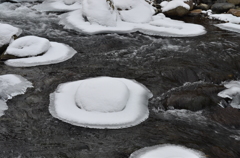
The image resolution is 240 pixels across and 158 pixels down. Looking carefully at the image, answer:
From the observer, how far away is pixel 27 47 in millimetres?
8320

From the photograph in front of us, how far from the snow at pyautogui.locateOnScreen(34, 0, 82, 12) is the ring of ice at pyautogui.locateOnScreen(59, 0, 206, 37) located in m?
1.17

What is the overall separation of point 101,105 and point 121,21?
6.74m

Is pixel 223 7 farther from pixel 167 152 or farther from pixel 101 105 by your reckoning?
pixel 167 152

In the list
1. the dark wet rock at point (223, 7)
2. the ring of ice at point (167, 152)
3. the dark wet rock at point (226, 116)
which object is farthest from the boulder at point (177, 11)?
the ring of ice at point (167, 152)

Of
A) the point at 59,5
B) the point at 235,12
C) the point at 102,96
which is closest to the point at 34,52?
the point at 102,96

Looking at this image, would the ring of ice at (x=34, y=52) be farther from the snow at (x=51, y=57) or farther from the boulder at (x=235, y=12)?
the boulder at (x=235, y=12)

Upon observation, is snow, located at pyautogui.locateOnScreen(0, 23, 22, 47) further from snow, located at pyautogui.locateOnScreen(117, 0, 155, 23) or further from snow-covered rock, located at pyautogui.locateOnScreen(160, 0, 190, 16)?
snow-covered rock, located at pyautogui.locateOnScreen(160, 0, 190, 16)

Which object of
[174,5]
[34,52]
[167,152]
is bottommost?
[167,152]

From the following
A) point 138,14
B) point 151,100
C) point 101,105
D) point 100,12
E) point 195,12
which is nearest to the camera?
point 101,105

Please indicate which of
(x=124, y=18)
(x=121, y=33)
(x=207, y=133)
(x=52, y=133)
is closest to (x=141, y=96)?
(x=207, y=133)

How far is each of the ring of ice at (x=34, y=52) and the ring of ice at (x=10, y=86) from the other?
3.15 feet

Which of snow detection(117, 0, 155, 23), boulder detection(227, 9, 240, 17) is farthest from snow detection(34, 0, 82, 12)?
boulder detection(227, 9, 240, 17)

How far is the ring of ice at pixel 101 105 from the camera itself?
5.37 meters

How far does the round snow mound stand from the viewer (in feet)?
18.5
